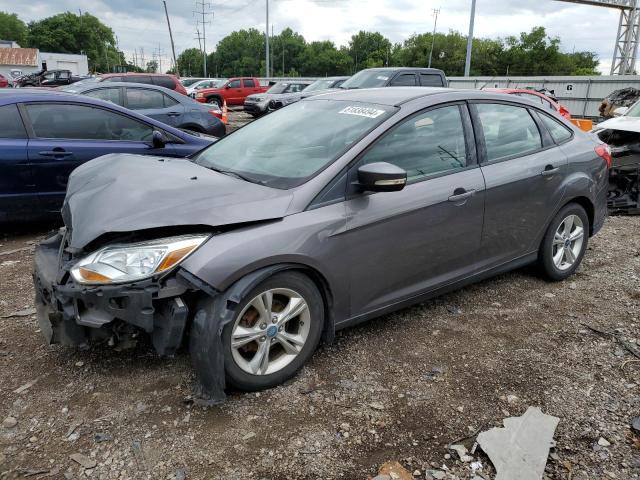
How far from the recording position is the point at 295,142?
3.36 metres

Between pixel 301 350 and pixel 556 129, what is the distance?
2.95 meters

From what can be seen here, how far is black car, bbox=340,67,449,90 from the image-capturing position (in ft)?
38.0

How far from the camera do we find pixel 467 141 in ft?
11.7

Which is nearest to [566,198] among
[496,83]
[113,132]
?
[113,132]

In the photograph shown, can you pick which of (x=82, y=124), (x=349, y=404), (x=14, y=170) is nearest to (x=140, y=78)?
(x=82, y=124)

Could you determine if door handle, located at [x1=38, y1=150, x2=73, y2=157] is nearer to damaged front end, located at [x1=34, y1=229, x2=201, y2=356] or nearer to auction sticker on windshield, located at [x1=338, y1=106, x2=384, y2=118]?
damaged front end, located at [x1=34, y1=229, x2=201, y2=356]

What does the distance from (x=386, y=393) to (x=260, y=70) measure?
110 metres

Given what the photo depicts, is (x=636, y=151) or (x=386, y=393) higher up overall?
(x=636, y=151)

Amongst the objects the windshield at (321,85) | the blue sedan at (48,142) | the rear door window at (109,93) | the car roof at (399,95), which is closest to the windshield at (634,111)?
the car roof at (399,95)

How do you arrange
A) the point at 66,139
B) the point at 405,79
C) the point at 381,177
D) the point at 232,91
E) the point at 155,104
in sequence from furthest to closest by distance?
the point at 232,91, the point at 405,79, the point at 155,104, the point at 66,139, the point at 381,177

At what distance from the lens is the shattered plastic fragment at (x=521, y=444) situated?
2320 mm

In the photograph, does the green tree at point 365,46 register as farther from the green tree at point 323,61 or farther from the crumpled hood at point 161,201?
the crumpled hood at point 161,201

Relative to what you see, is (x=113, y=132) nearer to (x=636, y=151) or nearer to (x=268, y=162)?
(x=268, y=162)

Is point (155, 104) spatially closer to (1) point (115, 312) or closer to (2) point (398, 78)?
(2) point (398, 78)
